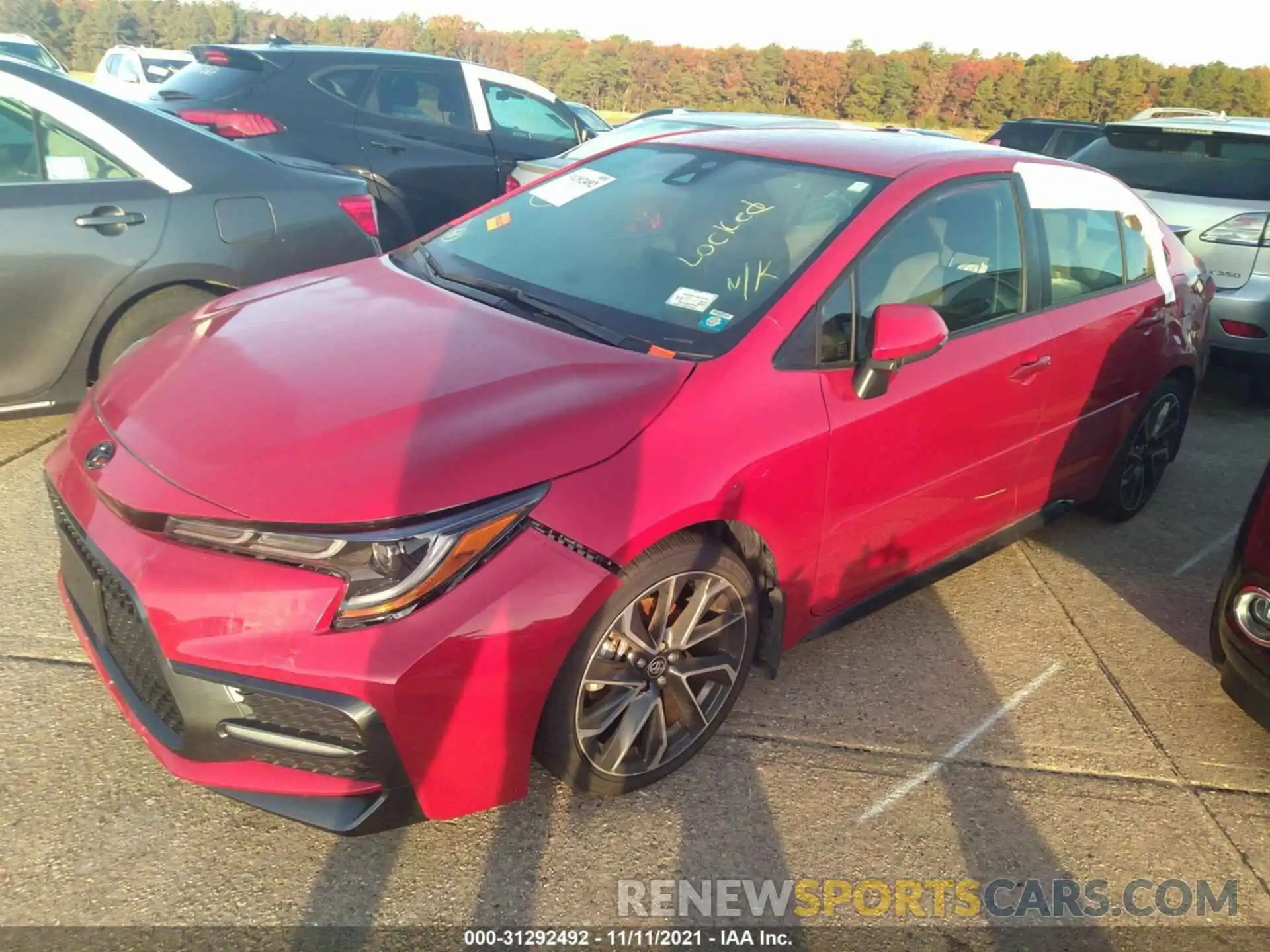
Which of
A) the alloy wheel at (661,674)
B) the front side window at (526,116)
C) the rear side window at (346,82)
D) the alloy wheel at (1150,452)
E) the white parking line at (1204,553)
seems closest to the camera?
the alloy wheel at (661,674)

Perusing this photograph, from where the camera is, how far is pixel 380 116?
7473 millimetres

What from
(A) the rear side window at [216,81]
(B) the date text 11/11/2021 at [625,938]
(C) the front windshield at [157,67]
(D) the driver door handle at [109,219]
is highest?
(A) the rear side window at [216,81]

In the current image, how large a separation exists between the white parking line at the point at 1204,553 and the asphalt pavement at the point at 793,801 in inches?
23.9

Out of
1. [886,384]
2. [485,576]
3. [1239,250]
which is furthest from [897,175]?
[1239,250]

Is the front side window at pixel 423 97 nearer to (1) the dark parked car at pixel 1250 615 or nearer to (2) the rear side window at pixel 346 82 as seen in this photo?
(2) the rear side window at pixel 346 82

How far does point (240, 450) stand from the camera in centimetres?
221

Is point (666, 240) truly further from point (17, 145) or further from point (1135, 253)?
point (17, 145)

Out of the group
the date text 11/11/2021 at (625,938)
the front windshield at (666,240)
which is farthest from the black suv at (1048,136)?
the date text 11/11/2021 at (625,938)

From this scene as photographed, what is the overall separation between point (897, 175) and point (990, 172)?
0.52 meters

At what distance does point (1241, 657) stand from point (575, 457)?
6.93 feet

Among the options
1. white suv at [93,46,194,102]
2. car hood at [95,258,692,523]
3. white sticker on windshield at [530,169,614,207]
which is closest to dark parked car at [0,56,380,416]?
car hood at [95,258,692,523]

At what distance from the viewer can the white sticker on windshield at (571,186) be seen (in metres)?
3.52

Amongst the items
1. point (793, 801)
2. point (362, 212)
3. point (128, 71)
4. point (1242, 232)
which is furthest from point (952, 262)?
point (128, 71)

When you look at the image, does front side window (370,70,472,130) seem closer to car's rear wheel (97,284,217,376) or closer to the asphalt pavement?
car's rear wheel (97,284,217,376)
